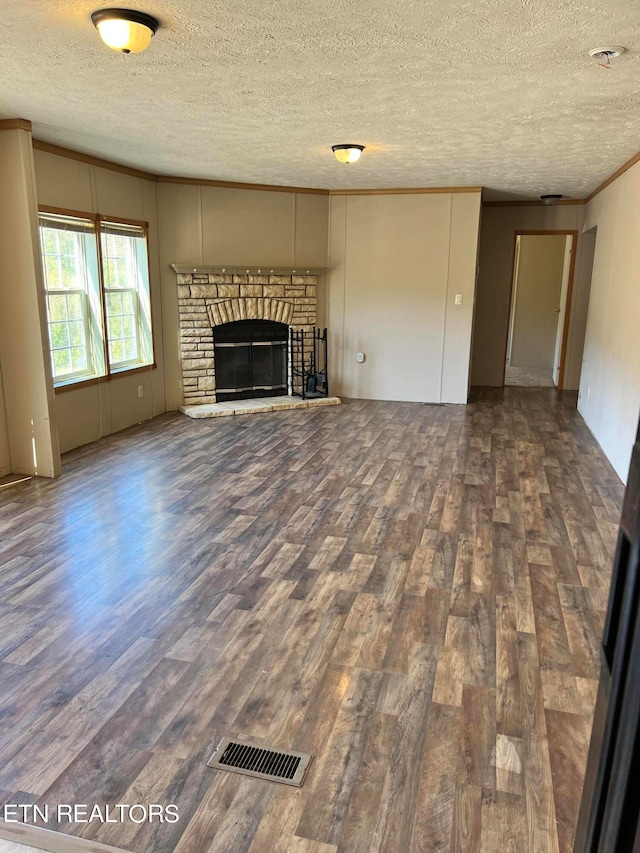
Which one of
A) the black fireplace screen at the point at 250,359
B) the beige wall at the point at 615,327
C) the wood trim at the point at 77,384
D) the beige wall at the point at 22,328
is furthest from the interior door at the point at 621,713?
the black fireplace screen at the point at 250,359

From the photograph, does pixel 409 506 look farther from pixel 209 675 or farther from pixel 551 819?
pixel 551 819

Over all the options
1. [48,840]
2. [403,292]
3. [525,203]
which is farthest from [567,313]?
[48,840]

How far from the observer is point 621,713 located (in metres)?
0.73

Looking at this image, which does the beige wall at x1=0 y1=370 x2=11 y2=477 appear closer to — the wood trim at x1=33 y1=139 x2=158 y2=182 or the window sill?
the window sill

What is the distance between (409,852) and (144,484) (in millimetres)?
3428

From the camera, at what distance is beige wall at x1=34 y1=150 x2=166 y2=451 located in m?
5.13

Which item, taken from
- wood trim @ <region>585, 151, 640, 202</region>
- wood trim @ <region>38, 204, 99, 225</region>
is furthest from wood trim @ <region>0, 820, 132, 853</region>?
wood trim @ <region>585, 151, 640, 202</region>

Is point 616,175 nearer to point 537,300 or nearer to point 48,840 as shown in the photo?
point 537,300

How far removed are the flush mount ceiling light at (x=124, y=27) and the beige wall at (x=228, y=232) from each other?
4.33 meters

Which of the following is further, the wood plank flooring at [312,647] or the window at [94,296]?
the window at [94,296]

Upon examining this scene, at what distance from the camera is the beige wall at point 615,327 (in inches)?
188

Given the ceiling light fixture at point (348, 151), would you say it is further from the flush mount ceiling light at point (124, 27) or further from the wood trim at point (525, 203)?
the wood trim at point (525, 203)

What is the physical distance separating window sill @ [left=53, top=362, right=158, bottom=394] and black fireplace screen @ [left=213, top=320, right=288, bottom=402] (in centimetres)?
90

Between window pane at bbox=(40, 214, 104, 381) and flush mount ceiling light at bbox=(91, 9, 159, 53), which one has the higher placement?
flush mount ceiling light at bbox=(91, 9, 159, 53)
